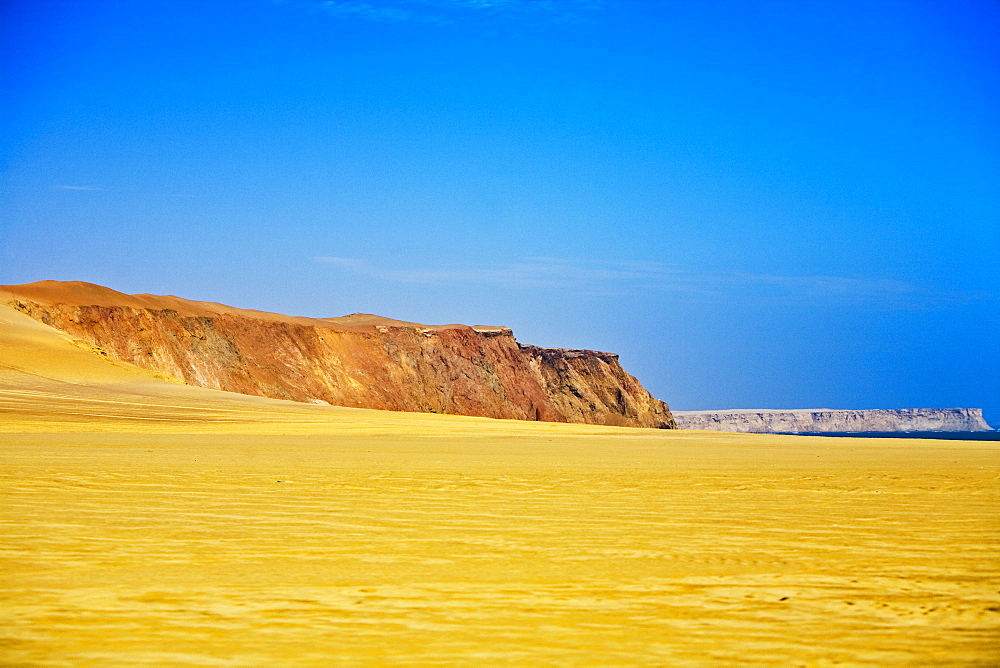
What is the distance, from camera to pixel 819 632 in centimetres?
497

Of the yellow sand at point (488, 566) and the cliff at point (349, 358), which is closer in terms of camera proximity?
the yellow sand at point (488, 566)

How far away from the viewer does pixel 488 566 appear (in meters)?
6.78

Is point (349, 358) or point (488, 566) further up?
point (349, 358)

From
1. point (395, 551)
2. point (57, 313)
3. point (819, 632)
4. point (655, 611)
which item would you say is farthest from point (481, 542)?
point (57, 313)

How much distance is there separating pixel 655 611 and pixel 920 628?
1.35 metres

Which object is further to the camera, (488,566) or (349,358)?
(349,358)

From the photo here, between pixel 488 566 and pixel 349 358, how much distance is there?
8856cm

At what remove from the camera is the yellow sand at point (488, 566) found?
4699 millimetres

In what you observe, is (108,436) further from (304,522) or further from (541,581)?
(541,581)

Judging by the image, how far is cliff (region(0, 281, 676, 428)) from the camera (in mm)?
77188

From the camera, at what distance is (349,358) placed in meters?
94.2

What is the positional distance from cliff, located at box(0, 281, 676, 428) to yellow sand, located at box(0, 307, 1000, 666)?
5177 centimetres

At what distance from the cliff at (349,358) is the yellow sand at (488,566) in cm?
5177

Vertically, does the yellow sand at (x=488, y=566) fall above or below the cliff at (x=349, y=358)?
→ below
